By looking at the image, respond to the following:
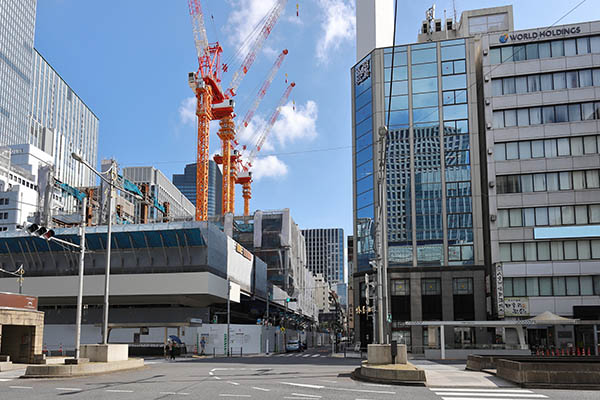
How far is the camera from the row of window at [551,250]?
194ft

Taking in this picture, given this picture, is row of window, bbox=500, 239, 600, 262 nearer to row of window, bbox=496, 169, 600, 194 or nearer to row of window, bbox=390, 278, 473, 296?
row of window, bbox=496, 169, 600, 194

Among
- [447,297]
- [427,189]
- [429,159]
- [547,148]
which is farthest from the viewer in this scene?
[429,159]

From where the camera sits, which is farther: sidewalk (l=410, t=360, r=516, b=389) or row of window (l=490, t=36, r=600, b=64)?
row of window (l=490, t=36, r=600, b=64)

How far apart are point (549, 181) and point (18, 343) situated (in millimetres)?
52477

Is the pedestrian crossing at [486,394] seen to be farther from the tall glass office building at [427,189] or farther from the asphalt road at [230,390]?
the tall glass office building at [427,189]

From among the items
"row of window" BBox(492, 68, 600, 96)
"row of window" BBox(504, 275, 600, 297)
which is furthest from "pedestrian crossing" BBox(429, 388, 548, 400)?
"row of window" BBox(492, 68, 600, 96)

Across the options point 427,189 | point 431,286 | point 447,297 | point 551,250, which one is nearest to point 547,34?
point 427,189

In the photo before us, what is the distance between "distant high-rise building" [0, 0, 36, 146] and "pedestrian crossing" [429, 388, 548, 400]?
630ft

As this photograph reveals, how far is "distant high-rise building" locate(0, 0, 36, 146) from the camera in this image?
182 m

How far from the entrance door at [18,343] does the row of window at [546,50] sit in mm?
54116

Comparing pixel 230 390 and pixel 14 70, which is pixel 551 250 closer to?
pixel 230 390

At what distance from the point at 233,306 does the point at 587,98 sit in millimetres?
55764

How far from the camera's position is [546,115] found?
62.1m

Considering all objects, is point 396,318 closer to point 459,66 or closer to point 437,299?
point 437,299
